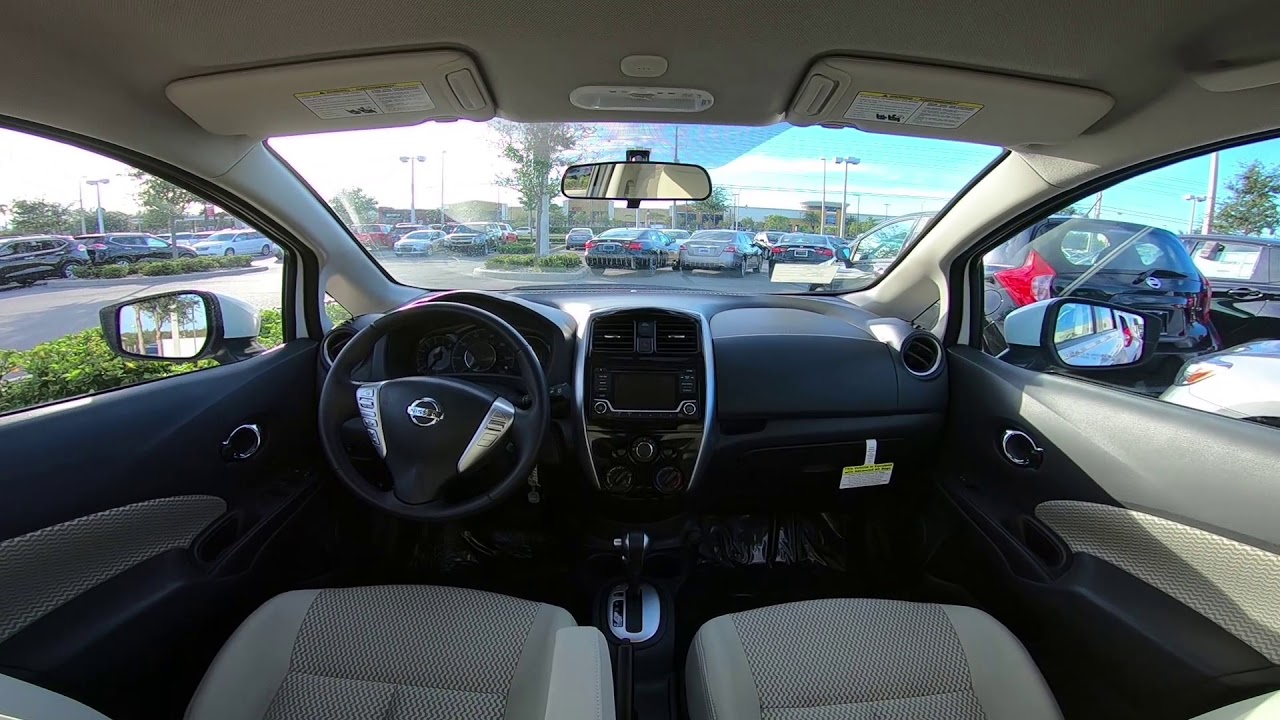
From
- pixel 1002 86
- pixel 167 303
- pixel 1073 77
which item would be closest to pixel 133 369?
pixel 167 303

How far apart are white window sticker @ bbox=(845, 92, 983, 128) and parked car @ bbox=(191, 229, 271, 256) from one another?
85.6 inches

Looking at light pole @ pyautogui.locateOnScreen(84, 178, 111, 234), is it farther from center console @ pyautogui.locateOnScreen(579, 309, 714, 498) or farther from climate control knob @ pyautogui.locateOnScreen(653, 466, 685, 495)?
climate control knob @ pyautogui.locateOnScreen(653, 466, 685, 495)

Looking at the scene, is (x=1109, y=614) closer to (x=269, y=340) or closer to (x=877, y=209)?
(x=877, y=209)

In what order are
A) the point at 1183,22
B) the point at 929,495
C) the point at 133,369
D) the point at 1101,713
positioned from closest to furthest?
1. the point at 1183,22
2. the point at 1101,713
3. the point at 133,369
4. the point at 929,495

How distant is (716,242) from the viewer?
286cm

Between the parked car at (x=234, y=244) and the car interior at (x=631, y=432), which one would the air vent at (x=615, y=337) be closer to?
the car interior at (x=631, y=432)

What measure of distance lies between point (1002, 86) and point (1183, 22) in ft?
1.34

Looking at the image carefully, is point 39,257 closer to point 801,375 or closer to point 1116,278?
point 801,375

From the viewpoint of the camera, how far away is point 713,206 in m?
2.72

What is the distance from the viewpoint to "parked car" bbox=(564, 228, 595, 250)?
9.33ft

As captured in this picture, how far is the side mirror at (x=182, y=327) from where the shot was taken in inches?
81.6

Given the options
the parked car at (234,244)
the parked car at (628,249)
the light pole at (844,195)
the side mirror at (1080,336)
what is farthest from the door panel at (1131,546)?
the parked car at (234,244)

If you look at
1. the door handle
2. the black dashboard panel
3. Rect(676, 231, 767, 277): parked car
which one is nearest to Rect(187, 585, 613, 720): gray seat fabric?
the black dashboard panel

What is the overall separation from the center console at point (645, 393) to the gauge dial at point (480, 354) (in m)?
0.30
